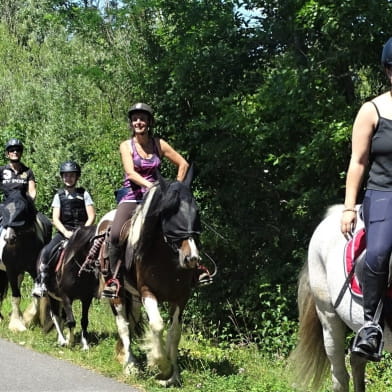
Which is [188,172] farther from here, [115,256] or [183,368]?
[183,368]

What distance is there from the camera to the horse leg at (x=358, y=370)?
20.6 ft

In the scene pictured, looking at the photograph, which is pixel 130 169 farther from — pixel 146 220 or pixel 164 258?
pixel 164 258

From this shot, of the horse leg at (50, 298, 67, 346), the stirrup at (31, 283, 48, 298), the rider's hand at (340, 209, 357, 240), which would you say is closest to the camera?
the rider's hand at (340, 209, 357, 240)

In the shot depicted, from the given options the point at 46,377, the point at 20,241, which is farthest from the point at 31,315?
the point at 46,377

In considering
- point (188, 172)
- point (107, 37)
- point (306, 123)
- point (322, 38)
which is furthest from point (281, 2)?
point (107, 37)

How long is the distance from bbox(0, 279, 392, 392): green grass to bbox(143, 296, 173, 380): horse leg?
180 mm

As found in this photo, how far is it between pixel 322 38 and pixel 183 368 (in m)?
5.36

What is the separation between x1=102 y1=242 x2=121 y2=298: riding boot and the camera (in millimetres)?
8789

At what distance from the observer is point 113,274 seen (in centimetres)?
889

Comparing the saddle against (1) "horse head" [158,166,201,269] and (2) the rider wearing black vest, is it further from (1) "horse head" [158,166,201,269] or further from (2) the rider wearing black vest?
(2) the rider wearing black vest

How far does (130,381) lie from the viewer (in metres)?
8.19

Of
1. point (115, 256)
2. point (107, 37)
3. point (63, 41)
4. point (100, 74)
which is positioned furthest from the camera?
point (63, 41)

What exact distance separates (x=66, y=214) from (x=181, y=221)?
4.17 meters

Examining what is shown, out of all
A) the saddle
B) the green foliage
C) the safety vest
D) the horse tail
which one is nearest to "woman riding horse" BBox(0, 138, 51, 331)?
the safety vest
